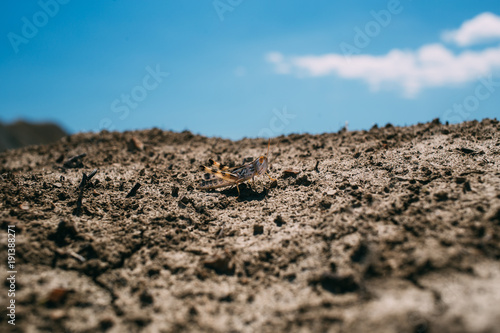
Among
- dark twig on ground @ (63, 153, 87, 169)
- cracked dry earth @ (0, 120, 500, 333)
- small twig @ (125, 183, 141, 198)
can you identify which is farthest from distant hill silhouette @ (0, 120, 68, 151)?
cracked dry earth @ (0, 120, 500, 333)

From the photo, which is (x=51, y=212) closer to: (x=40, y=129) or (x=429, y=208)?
(x=429, y=208)

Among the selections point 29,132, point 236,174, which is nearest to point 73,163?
point 236,174

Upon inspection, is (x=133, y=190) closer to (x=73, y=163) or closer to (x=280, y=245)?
(x=73, y=163)

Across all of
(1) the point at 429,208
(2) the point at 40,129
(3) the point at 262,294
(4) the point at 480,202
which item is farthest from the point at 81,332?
(2) the point at 40,129

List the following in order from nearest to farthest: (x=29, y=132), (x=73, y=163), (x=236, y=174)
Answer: (x=236, y=174) → (x=73, y=163) → (x=29, y=132)

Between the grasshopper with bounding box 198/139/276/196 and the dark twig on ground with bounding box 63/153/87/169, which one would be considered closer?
the grasshopper with bounding box 198/139/276/196

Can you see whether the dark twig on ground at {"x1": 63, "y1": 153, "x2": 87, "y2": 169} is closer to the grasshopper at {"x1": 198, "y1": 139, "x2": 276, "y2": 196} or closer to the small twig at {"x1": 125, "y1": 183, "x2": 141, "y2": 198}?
the small twig at {"x1": 125, "y1": 183, "x2": 141, "y2": 198}

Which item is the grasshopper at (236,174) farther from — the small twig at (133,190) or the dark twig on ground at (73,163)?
the dark twig on ground at (73,163)
